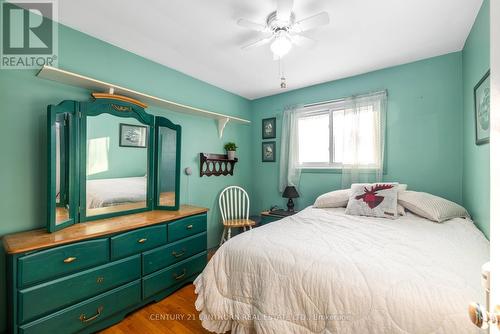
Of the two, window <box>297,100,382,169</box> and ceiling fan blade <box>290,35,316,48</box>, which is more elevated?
ceiling fan blade <box>290,35,316,48</box>

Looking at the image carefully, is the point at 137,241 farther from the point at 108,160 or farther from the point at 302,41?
the point at 302,41

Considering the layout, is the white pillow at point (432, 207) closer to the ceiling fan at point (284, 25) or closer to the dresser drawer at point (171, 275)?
the ceiling fan at point (284, 25)

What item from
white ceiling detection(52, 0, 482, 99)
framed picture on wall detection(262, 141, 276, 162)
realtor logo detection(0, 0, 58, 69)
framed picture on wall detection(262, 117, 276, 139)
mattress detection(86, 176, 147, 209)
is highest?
white ceiling detection(52, 0, 482, 99)

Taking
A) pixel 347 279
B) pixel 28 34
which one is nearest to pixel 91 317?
pixel 347 279

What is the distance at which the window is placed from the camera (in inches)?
109

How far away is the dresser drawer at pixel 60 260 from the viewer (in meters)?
1.38

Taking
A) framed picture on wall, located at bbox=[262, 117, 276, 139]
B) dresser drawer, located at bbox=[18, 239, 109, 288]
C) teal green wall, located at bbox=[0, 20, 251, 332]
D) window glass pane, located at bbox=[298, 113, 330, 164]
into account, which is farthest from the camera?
framed picture on wall, located at bbox=[262, 117, 276, 139]

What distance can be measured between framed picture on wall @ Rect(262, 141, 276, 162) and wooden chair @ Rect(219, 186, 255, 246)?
2.33ft

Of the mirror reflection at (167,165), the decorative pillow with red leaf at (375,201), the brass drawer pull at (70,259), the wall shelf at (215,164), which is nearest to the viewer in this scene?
the brass drawer pull at (70,259)

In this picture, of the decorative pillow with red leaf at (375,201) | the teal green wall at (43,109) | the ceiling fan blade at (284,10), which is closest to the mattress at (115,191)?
the teal green wall at (43,109)

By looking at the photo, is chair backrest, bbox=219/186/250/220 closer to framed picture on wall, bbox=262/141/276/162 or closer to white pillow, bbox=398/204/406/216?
framed picture on wall, bbox=262/141/276/162

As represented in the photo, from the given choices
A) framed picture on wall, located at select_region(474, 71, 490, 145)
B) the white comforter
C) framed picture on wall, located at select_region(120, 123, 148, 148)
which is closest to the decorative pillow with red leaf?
the white comforter

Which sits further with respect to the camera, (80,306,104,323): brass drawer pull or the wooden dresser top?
(80,306,104,323): brass drawer pull

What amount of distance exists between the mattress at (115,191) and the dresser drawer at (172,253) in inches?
23.9
